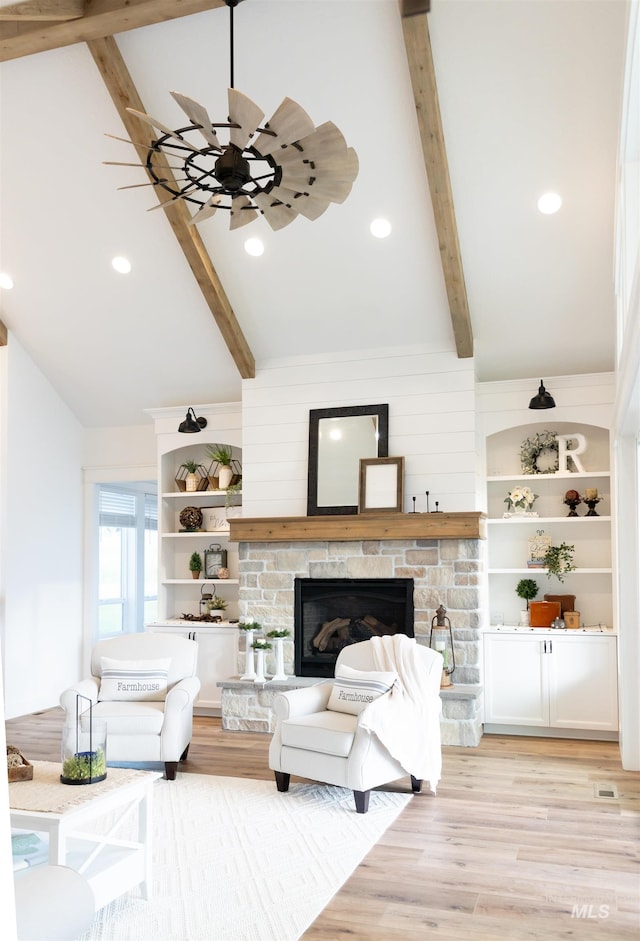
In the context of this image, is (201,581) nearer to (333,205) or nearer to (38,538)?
(38,538)

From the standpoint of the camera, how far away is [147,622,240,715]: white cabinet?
7.18 m

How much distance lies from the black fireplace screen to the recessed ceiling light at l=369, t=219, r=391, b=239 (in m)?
2.61

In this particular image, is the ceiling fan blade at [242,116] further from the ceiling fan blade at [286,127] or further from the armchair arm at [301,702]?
the armchair arm at [301,702]

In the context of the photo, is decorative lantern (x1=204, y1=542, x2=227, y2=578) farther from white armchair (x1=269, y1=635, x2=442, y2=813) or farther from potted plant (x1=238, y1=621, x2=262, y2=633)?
white armchair (x1=269, y1=635, x2=442, y2=813)

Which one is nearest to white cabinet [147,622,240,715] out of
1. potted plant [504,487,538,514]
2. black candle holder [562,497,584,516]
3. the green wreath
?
potted plant [504,487,538,514]

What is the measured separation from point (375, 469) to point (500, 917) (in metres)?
3.71

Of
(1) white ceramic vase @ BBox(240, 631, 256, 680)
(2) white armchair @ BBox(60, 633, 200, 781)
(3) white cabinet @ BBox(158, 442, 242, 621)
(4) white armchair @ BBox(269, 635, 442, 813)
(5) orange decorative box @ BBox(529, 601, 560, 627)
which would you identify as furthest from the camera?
(3) white cabinet @ BBox(158, 442, 242, 621)

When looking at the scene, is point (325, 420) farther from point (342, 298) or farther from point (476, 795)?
point (476, 795)

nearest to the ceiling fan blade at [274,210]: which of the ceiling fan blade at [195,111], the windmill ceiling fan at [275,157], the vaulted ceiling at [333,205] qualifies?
the windmill ceiling fan at [275,157]

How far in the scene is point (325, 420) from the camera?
22.1 feet

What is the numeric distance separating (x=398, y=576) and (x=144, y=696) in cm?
211

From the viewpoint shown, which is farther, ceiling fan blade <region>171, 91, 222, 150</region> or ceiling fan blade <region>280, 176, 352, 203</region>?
ceiling fan blade <region>280, 176, 352, 203</region>

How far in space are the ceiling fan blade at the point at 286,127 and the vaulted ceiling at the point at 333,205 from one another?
1.77m

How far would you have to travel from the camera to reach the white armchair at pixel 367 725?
463 cm
